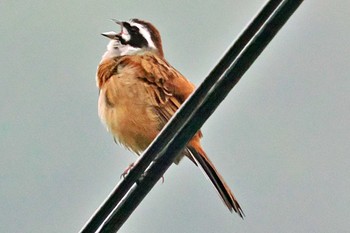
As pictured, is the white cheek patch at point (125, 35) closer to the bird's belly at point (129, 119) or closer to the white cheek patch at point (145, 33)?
the white cheek patch at point (145, 33)

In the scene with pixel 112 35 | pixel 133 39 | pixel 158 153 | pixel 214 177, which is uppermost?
pixel 158 153

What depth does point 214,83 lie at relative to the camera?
3.53m

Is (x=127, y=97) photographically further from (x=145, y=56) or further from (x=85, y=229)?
(x=85, y=229)

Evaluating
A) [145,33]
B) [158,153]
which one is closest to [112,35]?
[145,33]

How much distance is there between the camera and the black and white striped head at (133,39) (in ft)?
27.2

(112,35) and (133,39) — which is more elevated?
(133,39)

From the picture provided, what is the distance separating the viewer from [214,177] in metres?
5.86

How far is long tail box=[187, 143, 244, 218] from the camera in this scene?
5.47m

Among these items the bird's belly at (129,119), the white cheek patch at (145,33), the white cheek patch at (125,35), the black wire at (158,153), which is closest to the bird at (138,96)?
the bird's belly at (129,119)

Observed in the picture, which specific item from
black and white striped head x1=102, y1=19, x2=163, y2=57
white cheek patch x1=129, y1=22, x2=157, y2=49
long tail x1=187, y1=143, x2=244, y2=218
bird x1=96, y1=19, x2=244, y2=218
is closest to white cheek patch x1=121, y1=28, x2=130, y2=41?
black and white striped head x1=102, y1=19, x2=163, y2=57

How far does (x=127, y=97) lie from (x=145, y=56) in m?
0.93

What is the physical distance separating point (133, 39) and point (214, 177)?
9.78 ft

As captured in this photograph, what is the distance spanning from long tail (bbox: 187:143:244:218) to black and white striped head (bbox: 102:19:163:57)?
2169 millimetres

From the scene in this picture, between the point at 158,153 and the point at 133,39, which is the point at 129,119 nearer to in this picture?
the point at 133,39
